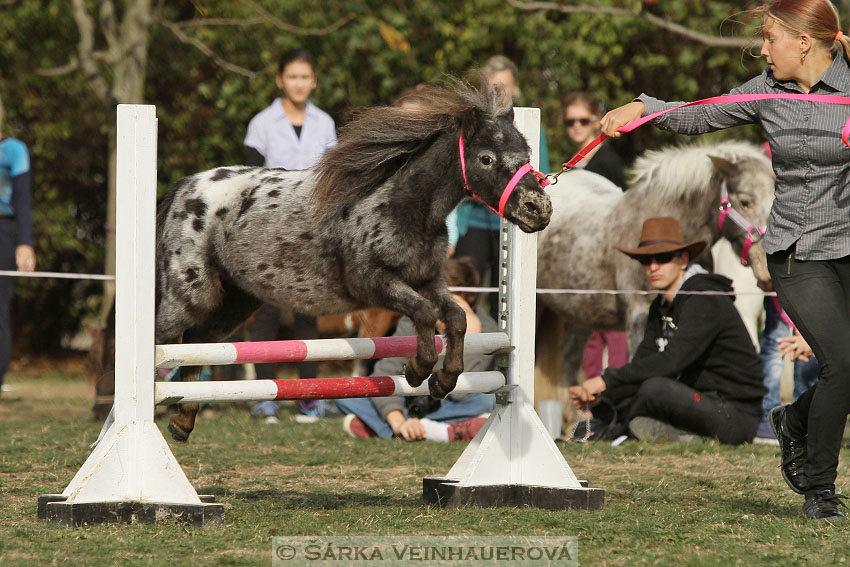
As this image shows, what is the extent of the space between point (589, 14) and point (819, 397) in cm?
870

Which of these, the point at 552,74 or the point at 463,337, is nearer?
the point at 463,337

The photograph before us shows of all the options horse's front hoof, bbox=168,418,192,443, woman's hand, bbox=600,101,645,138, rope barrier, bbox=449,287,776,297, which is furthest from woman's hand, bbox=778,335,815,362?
horse's front hoof, bbox=168,418,192,443

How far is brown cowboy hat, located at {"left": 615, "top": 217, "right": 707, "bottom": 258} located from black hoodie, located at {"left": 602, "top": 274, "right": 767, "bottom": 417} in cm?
22

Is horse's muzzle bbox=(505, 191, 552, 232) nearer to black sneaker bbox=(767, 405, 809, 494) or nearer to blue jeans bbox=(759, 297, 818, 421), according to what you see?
A: black sneaker bbox=(767, 405, 809, 494)

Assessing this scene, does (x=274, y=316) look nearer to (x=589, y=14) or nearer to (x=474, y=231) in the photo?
(x=474, y=231)

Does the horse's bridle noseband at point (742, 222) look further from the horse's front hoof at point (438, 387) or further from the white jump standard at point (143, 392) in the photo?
the horse's front hoof at point (438, 387)

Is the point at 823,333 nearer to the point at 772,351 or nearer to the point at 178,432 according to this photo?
the point at 178,432

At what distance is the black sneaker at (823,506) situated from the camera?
14.5 feet

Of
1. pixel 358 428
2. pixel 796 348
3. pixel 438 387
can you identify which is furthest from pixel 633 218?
pixel 438 387

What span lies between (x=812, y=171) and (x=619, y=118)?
75cm

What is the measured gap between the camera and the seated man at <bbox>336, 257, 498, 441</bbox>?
738cm

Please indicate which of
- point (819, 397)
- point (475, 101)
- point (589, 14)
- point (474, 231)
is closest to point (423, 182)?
point (475, 101)

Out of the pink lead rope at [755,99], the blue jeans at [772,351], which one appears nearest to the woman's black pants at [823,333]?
the pink lead rope at [755,99]

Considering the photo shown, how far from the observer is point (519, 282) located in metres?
4.97
